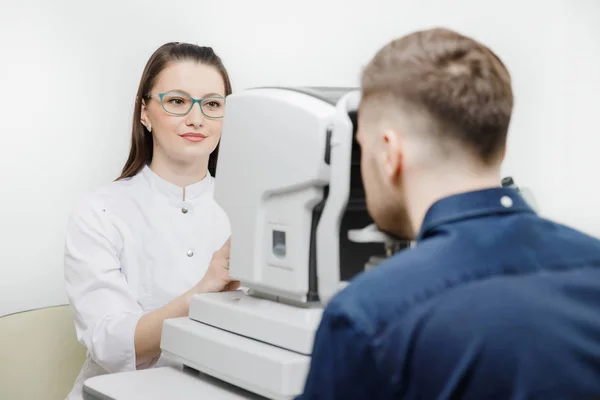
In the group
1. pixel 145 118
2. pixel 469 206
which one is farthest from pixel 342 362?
pixel 145 118

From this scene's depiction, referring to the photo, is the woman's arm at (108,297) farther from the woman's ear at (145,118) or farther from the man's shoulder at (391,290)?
the man's shoulder at (391,290)

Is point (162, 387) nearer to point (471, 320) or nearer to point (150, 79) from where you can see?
point (471, 320)

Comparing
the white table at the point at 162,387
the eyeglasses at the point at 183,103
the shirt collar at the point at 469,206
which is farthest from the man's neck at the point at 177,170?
the shirt collar at the point at 469,206

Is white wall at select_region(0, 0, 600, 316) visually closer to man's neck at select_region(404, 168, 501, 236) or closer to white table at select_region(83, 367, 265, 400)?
white table at select_region(83, 367, 265, 400)

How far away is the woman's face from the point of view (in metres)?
2.00

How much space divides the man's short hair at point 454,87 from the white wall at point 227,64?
152 centimetres

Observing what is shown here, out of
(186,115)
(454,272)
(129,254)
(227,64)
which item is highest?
(227,64)

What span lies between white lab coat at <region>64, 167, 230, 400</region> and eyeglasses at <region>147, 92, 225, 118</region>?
0.18 metres

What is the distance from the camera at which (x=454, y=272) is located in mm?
848

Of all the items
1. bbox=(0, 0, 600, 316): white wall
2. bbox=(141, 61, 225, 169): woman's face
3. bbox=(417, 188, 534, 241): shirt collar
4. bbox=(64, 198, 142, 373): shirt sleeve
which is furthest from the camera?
bbox=(0, 0, 600, 316): white wall

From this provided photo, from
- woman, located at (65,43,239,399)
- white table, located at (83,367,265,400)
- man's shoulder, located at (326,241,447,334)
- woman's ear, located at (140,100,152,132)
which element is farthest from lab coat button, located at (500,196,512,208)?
woman's ear, located at (140,100,152,132)

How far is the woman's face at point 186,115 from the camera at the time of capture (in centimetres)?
200

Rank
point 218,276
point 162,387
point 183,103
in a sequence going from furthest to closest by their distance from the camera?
point 183,103 < point 218,276 < point 162,387

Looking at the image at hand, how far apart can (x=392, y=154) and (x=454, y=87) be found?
4.5 inches
